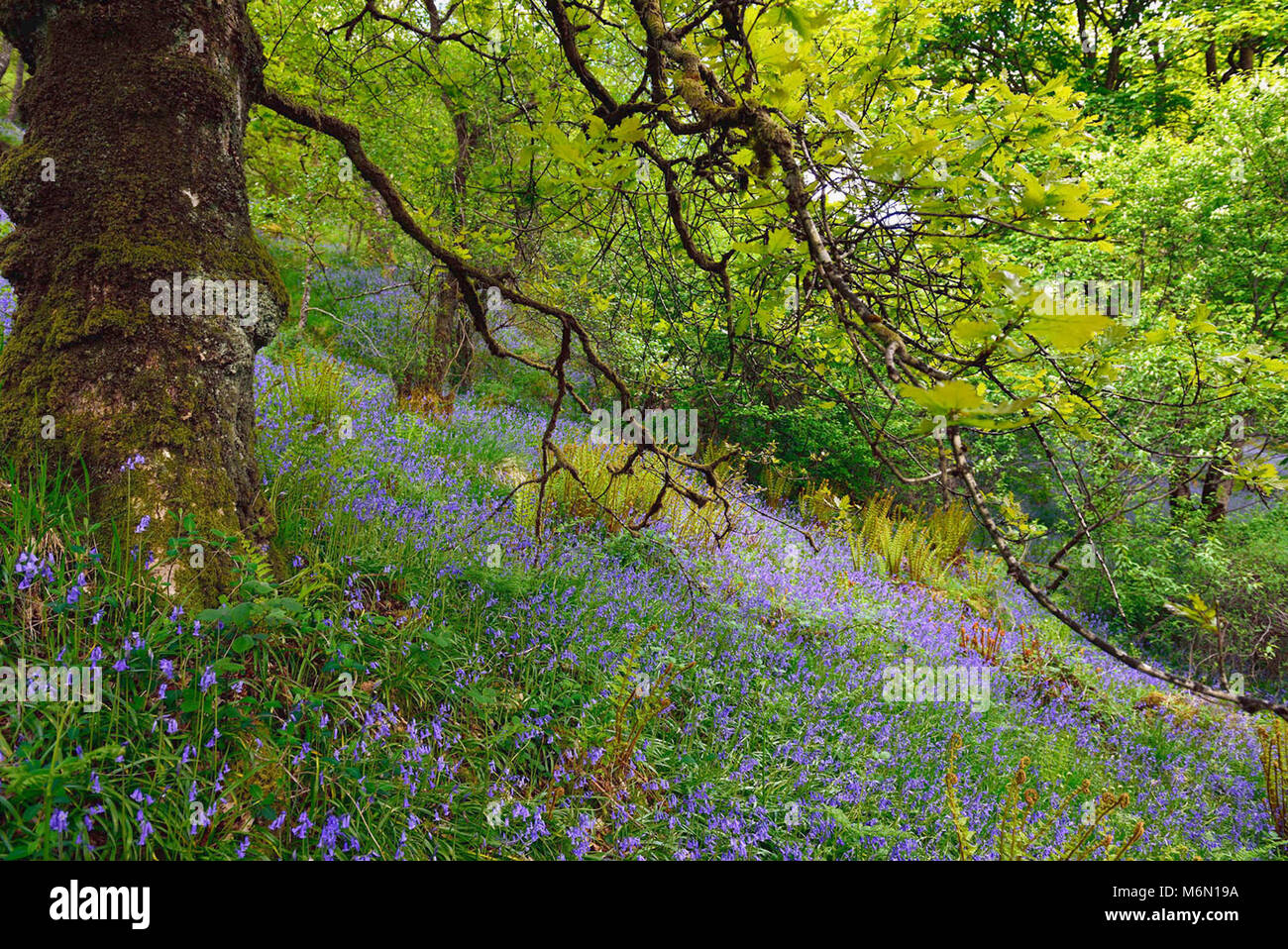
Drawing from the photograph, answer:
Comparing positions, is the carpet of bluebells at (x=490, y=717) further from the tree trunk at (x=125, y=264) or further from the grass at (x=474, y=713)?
the tree trunk at (x=125, y=264)

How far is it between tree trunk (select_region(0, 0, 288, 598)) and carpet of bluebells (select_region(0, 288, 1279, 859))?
18 cm

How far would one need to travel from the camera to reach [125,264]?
1.92m

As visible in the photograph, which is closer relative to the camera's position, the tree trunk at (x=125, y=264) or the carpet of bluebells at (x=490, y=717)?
the carpet of bluebells at (x=490, y=717)

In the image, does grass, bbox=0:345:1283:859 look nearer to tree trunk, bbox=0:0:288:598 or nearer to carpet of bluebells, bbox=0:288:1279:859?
carpet of bluebells, bbox=0:288:1279:859

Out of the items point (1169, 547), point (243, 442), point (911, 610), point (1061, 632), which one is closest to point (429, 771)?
point (243, 442)

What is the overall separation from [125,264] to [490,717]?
2007mm

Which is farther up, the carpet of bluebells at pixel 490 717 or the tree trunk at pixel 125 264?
the tree trunk at pixel 125 264

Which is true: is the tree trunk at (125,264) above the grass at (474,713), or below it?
above

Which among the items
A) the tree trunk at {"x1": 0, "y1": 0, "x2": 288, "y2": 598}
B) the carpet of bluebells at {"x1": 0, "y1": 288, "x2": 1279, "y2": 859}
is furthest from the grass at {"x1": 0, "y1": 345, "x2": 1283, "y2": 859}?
the tree trunk at {"x1": 0, "y1": 0, "x2": 288, "y2": 598}

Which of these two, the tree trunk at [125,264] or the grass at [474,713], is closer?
the grass at [474,713]

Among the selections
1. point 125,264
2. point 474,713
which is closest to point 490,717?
point 474,713

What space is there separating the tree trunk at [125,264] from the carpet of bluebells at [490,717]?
18cm

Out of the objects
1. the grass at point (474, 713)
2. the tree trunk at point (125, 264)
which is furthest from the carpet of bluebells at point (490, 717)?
the tree trunk at point (125, 264)

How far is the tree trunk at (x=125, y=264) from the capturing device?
6.20 ft
